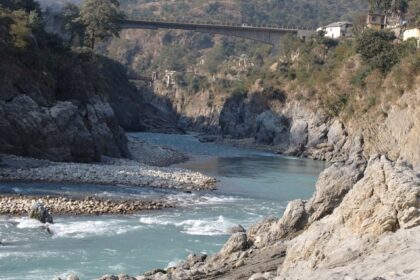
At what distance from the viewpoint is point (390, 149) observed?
189ft

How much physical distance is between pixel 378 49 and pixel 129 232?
171ft

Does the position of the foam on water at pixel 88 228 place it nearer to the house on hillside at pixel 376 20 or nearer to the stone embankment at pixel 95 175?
the stone embankment at pixel 95 175

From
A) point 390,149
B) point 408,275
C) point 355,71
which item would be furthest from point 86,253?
point 355,71

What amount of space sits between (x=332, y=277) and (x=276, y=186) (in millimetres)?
32531

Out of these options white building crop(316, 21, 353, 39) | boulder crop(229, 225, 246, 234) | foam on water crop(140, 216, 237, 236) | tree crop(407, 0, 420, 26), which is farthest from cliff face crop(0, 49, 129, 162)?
white building crop(316, 21, 353, 39)

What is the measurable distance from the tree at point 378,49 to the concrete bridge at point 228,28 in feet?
94.5

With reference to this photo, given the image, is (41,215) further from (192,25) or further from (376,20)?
(192,25)

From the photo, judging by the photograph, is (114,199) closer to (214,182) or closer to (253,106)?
(214,182)

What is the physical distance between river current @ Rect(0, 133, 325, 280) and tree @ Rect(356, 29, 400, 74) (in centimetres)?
2862

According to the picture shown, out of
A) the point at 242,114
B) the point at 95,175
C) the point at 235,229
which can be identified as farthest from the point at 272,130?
the point at 235,229

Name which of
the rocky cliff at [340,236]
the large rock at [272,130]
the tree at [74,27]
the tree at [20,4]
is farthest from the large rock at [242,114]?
the rocky cliff at [340,236]

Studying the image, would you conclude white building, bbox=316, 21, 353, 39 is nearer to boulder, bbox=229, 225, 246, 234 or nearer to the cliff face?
the cliff face

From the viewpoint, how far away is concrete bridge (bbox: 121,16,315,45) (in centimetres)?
10431

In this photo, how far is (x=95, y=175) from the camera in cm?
4003
